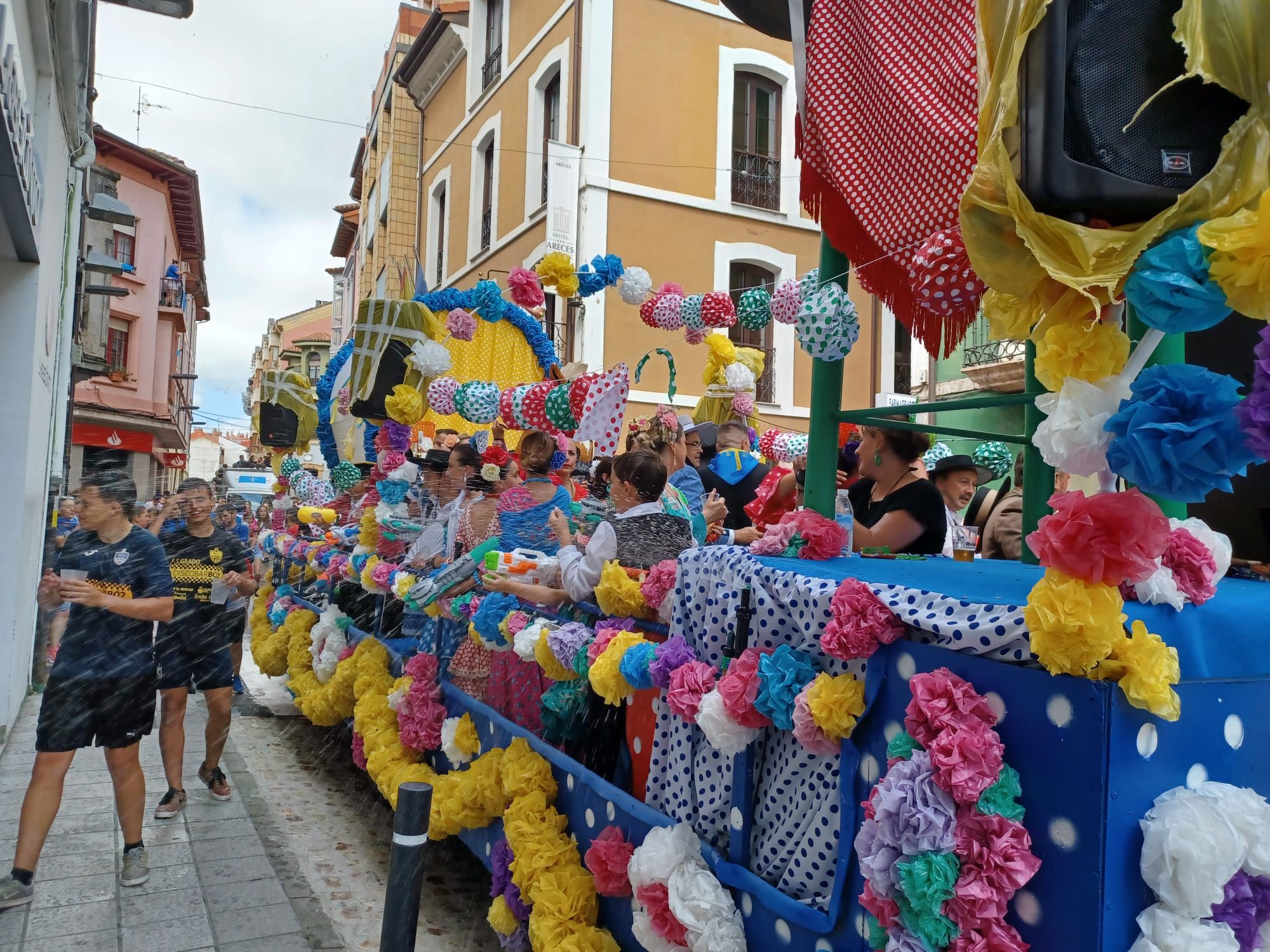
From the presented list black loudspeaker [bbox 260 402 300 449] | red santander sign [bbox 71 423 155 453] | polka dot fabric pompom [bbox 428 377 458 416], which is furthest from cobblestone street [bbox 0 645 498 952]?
red santander sign [bbox 71 423 155 453]

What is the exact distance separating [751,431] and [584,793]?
14.3 feet

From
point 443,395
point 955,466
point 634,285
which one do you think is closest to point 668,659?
point 955,466

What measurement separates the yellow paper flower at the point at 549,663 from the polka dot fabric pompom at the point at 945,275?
2022 mm

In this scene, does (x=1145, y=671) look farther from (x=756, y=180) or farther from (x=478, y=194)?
(x=478, y=194)

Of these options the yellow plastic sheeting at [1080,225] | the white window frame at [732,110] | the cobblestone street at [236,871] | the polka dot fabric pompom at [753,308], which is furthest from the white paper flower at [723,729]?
the white window frame at [732,110]

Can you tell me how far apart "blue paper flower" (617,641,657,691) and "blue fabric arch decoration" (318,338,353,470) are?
598 centimetres

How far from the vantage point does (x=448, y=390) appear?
6.98 meters

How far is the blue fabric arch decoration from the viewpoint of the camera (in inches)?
345

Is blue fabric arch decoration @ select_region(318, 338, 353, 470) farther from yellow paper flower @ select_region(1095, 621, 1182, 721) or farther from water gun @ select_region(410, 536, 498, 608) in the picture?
yellow paper flower @ select_region(1095, 621, 1182, 721)

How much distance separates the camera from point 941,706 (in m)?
1.77

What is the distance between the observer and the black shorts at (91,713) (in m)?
4.11

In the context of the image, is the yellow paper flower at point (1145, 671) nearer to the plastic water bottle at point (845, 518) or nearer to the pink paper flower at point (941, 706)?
the pink paper flower at point (941, 706)

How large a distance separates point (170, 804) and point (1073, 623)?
5.41 metres

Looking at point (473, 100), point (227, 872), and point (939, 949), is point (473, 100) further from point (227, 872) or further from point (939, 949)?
point (939, 949)
